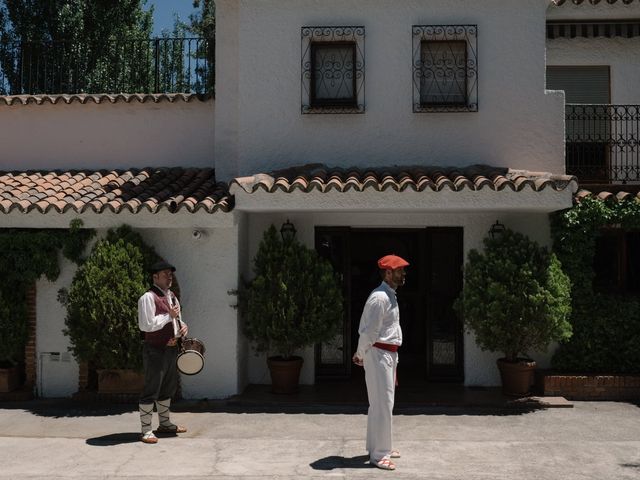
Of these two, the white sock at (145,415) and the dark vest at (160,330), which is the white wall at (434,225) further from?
the white sock at (145,415)

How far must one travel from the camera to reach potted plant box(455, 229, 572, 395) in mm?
9859

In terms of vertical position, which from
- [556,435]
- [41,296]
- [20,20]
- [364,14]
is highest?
[20,20]

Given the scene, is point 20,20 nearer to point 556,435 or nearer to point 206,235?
point 206,235

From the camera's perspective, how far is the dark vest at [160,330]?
8.05 meters

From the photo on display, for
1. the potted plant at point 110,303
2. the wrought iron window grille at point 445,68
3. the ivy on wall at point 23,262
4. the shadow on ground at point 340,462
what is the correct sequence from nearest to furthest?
the shadow on ground at point 340,462 → the potted plant at point 110,303 → the ivy on wall at point 23,262 → the wrought iron window grille at point 445,68

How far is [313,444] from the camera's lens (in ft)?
26.5

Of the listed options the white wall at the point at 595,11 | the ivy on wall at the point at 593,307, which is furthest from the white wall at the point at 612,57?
the ivy on wall at the point at 593,307

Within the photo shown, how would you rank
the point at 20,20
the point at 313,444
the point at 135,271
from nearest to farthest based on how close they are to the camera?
the point at 313,444, the point at 135,271, the point at 20,20

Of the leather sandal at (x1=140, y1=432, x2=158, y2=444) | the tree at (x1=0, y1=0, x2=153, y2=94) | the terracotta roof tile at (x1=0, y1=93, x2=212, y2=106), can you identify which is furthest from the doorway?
the tree at (x1=0, y1=0, x2=153, y2=94)

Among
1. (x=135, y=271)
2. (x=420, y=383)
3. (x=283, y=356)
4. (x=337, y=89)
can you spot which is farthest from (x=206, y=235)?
(x=420, y=383)

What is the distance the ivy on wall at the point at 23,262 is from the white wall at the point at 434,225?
2.59 m

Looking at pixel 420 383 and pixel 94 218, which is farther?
pixel 420 383

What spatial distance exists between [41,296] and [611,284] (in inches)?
343

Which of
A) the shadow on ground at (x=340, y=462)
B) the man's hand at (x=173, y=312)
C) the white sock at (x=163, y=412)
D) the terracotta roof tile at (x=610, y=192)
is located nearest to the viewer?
the shadow on ground at (x=340, y=462)
